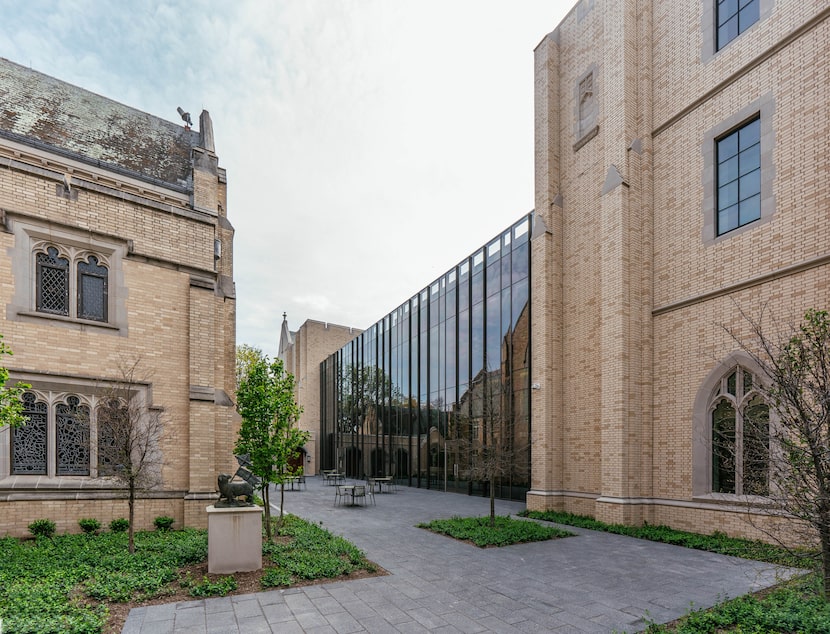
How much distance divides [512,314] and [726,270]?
874 centimetres

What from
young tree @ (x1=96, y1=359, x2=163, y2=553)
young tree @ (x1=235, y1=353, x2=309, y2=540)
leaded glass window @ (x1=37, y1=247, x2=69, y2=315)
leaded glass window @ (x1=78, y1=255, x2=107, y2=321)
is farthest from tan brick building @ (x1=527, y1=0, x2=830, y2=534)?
leaded glass window @ (x1=37, y1=247, x2=69, y2=315)

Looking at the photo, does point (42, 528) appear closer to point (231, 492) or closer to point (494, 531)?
point (231, 492)

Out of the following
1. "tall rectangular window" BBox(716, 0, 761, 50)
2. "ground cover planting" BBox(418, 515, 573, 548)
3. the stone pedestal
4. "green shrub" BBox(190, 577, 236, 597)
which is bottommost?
"ground cover planting" BBox(418, 515, 573, 548)

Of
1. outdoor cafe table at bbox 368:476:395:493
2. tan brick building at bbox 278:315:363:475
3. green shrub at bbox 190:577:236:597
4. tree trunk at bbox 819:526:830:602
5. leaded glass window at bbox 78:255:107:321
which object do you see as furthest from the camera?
tan brick building at bbox 278:315:363:475

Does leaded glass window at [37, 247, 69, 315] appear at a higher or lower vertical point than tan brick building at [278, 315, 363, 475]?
higher

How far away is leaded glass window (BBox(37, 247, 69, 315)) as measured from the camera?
10.9m

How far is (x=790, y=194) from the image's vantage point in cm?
1044

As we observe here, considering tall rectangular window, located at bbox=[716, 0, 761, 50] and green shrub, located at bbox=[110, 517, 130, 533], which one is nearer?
green shrub, located at bbox=[110, 517, 130, 533]

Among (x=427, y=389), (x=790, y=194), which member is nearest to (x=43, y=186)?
(x=790, y=194)

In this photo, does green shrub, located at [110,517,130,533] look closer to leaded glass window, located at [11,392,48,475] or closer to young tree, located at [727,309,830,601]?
leaded glass window, located at [11,392,48,475]

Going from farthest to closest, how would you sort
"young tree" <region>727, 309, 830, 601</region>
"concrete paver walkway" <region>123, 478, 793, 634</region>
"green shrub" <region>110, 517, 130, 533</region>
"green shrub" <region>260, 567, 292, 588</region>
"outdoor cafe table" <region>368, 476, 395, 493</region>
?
1. "outdoor cafe table" <region>368, 476, 395, 493</region>
2. "green shrub" <region>110, 517, 130, 533</region>
3. "green shrub" <region>260, 567, 292, 588</region>
4. "concrete paver walkway" <region>123, 478, 793, 634</region>
5. "young tree" <region>727, 309, 830, 601</region>

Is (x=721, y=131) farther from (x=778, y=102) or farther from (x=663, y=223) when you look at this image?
(x=663, y=223)

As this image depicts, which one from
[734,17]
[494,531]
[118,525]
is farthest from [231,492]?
[734,17]

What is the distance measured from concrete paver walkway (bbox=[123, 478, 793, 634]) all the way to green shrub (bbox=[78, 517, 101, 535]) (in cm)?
542
